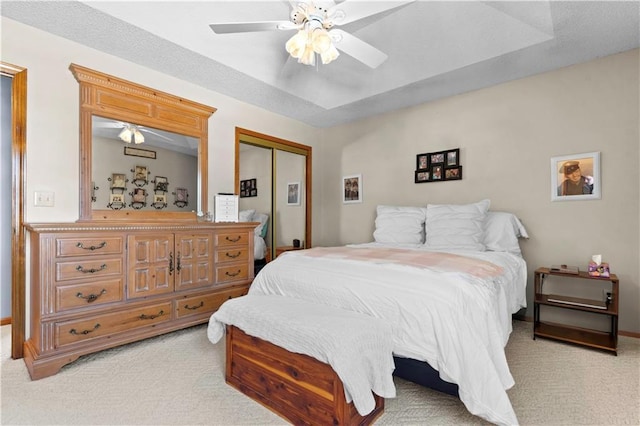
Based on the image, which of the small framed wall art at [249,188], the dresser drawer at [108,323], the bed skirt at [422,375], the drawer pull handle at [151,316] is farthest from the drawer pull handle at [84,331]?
the bed skirt at [422,375]

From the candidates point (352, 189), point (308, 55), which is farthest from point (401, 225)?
point (308, 55)

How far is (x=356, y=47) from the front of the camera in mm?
2186

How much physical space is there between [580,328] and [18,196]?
4.63 metres

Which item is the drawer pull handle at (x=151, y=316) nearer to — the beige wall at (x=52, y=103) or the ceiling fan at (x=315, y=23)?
the beige wall at (x=52, y=103)

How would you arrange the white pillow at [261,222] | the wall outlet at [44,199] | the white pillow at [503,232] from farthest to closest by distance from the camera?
the white pillow at [261,222] < the white pillow at [503,232] < the wall outlet at [44,199]

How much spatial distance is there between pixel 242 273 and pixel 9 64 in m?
2.40

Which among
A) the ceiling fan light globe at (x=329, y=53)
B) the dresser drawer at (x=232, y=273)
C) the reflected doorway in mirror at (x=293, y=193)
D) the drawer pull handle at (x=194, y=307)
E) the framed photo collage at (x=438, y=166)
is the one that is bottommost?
the drawer pull handle at (x=194, y=307)

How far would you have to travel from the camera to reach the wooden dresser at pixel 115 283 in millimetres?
2064

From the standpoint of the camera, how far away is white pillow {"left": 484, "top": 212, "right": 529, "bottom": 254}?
9.65 feet

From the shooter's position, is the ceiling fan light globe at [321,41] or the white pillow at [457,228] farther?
the white pillow at [457,228]

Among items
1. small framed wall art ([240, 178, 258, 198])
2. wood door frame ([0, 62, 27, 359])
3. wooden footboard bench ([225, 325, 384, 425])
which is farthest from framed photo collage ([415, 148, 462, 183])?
wood door frame ([0, 62, 27, 359])

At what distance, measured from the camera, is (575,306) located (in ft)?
8.12

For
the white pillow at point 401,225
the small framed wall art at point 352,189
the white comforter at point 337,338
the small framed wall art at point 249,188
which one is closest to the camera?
the white comforter at point 337,338

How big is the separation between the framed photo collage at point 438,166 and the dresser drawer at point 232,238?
86.3 inches
